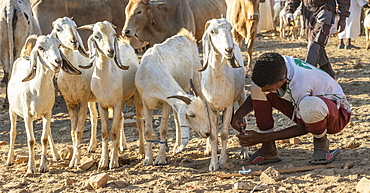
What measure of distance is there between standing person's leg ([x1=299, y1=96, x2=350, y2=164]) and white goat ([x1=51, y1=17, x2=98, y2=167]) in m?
2.90

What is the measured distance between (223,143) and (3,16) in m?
5.84

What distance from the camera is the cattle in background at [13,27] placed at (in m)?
10.1

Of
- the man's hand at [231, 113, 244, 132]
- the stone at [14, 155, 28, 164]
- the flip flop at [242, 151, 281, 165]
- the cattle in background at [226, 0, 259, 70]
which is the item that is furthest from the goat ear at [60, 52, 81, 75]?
the cattle in background at [226, 0, 259, 70]

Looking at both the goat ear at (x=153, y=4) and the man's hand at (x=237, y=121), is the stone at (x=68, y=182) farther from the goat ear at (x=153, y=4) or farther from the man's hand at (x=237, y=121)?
the goat ear at (x=153, y=4)

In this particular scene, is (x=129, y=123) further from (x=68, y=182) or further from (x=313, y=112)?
(x=313, y=112)

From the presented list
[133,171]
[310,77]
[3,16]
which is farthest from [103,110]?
[3,16]

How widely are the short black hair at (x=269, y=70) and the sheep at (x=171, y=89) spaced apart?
0.98 meters

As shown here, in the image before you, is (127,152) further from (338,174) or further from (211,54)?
(338,174)

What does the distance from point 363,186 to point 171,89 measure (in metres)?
2.62

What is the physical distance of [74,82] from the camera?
692 cm

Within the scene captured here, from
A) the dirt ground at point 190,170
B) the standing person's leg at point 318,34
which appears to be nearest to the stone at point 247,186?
the dirt ground at point 190,170

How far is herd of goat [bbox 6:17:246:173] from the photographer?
620 cm

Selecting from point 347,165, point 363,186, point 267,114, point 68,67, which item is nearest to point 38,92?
point 68,67

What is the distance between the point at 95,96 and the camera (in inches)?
274
